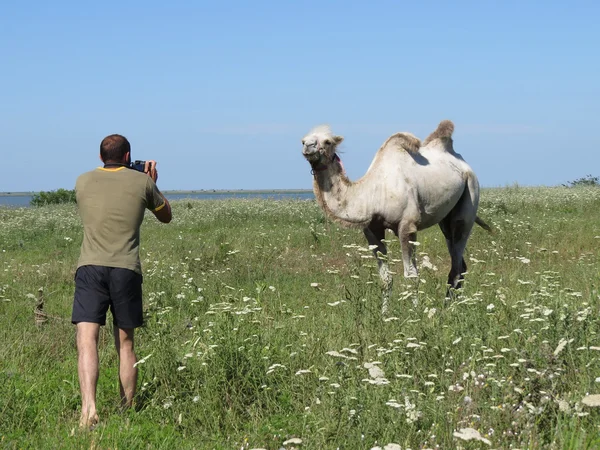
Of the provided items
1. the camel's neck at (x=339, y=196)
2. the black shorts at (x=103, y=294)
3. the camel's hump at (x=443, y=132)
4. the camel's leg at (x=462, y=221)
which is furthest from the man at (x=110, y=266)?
the camel's leg at (x=462, y=221)

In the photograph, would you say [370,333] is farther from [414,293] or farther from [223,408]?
[223,408]

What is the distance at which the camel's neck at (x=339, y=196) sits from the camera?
9344 millimetres

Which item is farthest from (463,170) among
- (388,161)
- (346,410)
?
(346,410)

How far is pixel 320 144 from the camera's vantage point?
356 inches

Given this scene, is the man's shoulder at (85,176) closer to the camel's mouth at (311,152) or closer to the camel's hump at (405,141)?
the camel's mouth at (311,152)

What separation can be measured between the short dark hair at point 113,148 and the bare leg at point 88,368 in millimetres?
1288

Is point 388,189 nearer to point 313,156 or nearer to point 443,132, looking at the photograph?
point 313,156

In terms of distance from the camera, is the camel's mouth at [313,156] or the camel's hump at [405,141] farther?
the camel's hump at [405,141]

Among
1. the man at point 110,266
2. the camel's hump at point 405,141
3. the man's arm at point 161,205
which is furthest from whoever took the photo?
the camel's hump at point 405,141

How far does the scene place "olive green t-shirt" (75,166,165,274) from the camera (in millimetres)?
5750

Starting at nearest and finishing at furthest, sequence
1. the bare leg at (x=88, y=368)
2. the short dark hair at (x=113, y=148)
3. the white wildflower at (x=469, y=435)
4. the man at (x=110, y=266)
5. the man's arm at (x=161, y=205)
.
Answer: the white wildflower at (x=469, y=435)
the bare leg at (x=88, y=368)
the man at (x=110, y=266)
the short dark hair at (x=113, y=148)
the man's arm at (x=161, y=205)

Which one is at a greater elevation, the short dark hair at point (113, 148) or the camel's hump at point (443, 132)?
the camel's hump at point (443, 132)

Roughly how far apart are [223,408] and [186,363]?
21.6 inches

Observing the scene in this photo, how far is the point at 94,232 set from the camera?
5.78m
